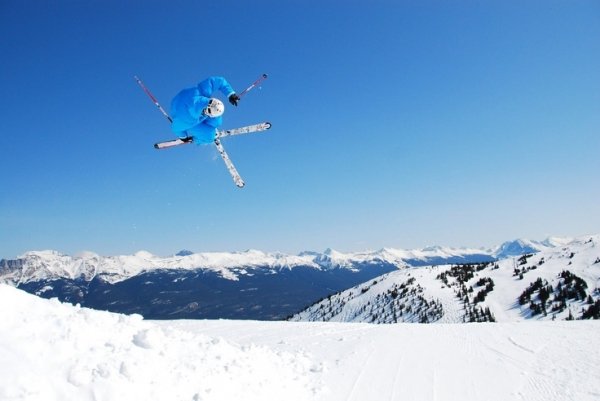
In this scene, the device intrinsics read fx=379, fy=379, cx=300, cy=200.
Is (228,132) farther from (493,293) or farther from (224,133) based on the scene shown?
(493,293)

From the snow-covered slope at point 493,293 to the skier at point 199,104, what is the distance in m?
19.0

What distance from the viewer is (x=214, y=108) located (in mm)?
11633

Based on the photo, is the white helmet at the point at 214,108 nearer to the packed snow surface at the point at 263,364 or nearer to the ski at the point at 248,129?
the ski at the point at 248,129

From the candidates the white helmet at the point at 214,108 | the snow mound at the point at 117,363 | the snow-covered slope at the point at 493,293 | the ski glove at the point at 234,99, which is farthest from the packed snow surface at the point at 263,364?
the snow-covered slope at the point at 493,293

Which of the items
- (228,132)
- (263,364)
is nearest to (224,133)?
(228,132)

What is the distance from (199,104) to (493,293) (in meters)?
26.0

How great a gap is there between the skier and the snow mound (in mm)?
5978

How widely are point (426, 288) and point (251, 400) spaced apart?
31.1m

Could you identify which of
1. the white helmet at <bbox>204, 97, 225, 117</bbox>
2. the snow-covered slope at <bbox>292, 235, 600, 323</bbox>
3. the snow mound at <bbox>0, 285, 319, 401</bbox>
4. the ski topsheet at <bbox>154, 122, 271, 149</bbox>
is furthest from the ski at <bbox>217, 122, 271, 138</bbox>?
the snow-covered slope at <bbox>292, 235, 600, 323</bbox>

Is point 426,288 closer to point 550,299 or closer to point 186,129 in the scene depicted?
point 550,299

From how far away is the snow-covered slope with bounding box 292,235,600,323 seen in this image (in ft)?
72.8

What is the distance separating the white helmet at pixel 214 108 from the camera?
1161cm

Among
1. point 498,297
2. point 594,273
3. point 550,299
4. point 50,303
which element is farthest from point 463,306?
point 50,303

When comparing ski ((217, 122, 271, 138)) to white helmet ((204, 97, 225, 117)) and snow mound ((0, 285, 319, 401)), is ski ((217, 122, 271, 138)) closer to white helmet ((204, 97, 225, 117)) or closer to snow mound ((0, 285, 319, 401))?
white helmet ((204, 97, 225, 117))
